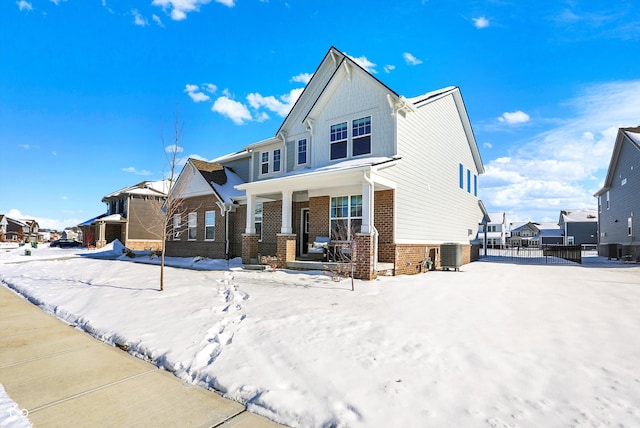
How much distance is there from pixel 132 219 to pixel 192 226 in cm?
1508

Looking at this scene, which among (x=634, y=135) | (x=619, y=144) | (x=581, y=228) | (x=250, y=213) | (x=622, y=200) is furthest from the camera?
(x=581, y=228)

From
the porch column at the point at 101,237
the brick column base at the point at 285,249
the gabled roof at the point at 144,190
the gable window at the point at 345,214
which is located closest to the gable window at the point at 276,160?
the gable window at the point at 345,214

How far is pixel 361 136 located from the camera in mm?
13750

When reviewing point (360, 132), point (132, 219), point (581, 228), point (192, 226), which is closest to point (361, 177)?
point (360, 132)

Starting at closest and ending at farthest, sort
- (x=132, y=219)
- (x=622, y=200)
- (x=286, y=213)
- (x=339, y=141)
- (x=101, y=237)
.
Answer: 1. (x=286, y=213)
2. (x=339, y=141)
3. (x=622, y=200)
4. (x=132, y=219)
5. (x=101, y=237)

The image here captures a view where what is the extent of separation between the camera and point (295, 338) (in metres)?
4.93

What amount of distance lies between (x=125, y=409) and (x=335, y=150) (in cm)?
1254

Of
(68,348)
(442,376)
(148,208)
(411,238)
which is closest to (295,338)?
(442,376)

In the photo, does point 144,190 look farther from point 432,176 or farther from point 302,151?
point 432,176

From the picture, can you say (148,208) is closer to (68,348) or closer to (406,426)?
(68,348)

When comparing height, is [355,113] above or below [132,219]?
above

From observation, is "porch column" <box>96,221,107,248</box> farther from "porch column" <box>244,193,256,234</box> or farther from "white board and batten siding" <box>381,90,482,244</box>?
"white board and batten siding" <box>381,90,482,244</box>

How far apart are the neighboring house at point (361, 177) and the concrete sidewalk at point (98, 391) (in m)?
6.66

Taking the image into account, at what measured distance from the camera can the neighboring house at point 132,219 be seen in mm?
31656
